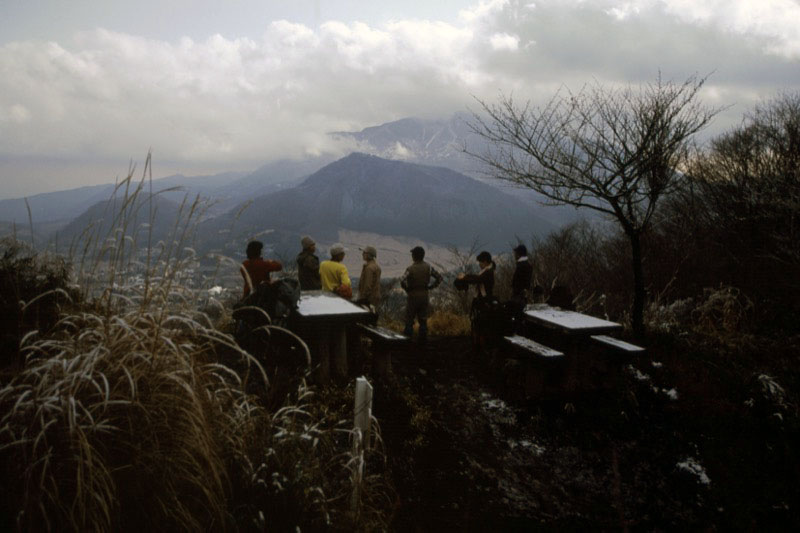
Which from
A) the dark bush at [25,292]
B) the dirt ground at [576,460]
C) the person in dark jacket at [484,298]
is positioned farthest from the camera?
the person in dark jacket at [484,298]

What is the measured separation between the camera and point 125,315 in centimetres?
243

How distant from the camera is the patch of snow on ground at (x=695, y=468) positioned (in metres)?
4.15

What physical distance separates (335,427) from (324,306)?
2173 millimetres

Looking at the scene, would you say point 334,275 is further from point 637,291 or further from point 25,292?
point 637,291

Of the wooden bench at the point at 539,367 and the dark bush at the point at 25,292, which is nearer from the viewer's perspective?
the dark bush at the point at 25,292

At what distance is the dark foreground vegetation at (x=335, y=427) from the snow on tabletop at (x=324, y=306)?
402 mm

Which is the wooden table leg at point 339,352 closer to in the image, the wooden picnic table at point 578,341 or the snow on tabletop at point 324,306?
the snow on tabletop at point 324,306

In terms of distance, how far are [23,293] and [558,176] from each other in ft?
23.1

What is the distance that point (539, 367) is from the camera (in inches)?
218

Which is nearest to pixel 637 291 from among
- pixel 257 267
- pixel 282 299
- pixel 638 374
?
pixel 638 374

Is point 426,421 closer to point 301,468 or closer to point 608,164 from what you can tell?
point 301,468

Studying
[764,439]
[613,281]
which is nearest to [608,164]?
[764,439]

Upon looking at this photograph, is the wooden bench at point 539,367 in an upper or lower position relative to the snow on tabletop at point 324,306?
lower

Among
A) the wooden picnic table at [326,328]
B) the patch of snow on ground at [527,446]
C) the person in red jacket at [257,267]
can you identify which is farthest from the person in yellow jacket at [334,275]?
the patch of snow on ground at [527,446]
